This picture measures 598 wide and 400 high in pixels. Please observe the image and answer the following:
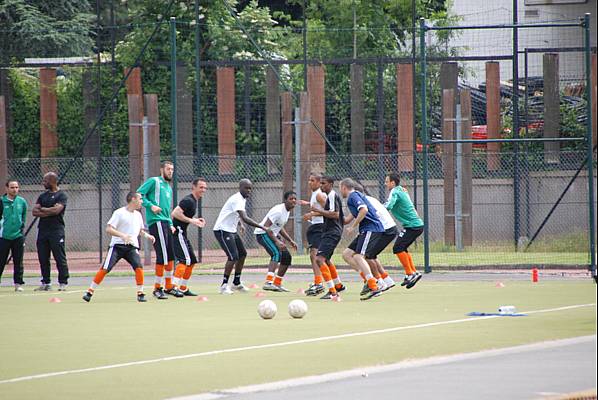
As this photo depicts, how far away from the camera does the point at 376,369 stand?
997cm

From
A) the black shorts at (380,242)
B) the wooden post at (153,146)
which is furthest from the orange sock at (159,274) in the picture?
the wooden post at (153,146)

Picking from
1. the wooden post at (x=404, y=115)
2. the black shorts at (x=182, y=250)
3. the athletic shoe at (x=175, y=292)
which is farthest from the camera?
the wooden post at (x=404, y=115)

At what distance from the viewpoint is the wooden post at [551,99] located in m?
28.0

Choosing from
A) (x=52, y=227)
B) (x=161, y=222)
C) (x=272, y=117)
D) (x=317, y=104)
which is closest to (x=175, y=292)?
(x=161, y=222)

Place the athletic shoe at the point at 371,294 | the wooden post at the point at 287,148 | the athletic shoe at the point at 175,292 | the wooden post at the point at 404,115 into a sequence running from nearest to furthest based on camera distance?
1. the athletic shoe at the point at 371,294
2. the athletic shoe at the point at 175,292
3. the wooden post at the point at 287,148
4. the wooden post at the point at 404,115

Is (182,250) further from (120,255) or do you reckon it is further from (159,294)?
(120,255)

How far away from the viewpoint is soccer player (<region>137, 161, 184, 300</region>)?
18438 millimetres

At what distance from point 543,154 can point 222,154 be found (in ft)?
25.9

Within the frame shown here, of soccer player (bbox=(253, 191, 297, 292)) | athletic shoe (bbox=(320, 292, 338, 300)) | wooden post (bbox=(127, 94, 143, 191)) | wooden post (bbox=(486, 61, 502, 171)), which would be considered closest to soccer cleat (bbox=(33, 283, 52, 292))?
soccer player (bbox=(253, 191, 297, 292))

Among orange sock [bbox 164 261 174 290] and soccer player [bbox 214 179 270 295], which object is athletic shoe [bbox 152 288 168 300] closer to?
orange sock [bbox 164 261 174 290]

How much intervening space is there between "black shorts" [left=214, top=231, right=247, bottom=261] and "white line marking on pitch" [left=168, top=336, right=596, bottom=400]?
8141mm

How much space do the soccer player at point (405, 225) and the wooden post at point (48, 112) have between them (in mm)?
14308

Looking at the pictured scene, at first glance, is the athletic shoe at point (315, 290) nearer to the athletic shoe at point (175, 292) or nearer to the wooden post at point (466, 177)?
the athletic shoe at point (175, 292)

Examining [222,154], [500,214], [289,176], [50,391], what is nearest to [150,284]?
[289,176]
